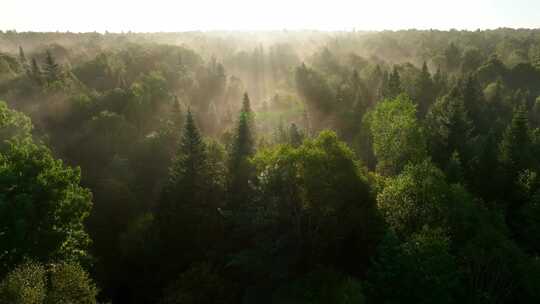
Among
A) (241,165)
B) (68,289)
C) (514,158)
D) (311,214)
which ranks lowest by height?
(311,214)

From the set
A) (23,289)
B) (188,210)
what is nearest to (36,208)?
(23,289)

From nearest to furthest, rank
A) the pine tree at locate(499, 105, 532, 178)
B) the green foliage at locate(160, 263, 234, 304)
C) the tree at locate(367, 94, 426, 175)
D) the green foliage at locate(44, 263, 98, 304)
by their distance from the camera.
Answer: the green foliage at locate(44, 263, 98, 304)
the green foliage at locate(160, 263, 234, 304)
the tree at locate(367, 94, 426, 175)
the pine tree at locate(499, 105, 532, 178)

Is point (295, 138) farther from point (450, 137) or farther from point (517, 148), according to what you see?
point (517, 148)

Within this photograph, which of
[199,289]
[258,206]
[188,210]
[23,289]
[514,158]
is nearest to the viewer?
[23,289]

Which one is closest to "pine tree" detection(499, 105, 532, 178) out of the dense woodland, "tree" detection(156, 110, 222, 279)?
the dense woodland

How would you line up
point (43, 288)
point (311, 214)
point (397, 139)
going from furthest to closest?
point (397, 139), point (311, 214), point (43, 288)

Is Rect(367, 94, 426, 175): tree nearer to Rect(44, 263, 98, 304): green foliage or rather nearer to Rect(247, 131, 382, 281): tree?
Rect(247, 131, 382, 281): tree

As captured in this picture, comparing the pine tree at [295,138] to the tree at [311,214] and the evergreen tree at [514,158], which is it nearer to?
the tree at [311,214]
